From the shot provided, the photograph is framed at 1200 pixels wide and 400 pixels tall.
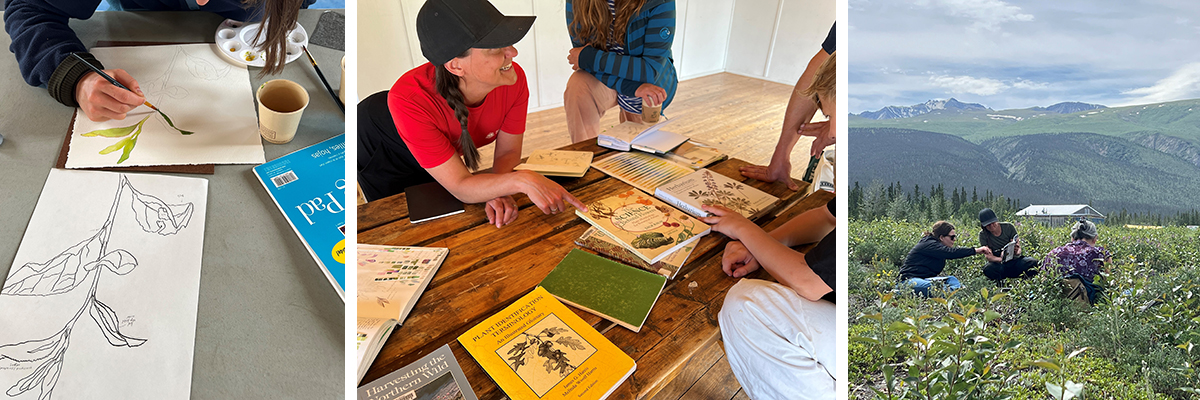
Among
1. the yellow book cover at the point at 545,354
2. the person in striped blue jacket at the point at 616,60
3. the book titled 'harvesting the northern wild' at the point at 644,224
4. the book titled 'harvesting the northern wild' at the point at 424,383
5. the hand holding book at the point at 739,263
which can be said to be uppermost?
the person in striped blue jacket at the point at 616,60

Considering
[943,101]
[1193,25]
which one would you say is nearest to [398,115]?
[943,101]

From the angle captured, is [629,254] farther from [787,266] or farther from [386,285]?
[386,285]

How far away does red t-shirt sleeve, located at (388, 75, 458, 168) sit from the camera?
29.9 inches

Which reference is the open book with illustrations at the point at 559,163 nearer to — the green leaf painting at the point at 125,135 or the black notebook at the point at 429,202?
the black notebook at the point at 429,202

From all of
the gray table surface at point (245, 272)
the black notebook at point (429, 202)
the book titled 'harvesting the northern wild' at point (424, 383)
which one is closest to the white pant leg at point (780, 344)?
the book titled 'harvesting the northern wild' at point (424, 383)

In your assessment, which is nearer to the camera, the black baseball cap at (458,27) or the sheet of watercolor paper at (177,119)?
the black baseball cap at (458,27)

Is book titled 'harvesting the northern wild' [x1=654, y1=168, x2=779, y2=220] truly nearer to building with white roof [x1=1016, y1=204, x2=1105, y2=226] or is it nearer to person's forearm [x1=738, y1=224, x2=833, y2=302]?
person's forearm [x1=738, y1=224, x2=833, y2=302]

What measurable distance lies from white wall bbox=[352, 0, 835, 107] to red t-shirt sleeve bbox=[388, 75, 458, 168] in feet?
0.13

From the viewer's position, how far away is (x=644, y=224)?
2.59 ft

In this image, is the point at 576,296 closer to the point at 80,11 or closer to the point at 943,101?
the point at 943,101

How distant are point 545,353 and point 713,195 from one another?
1.23 feet

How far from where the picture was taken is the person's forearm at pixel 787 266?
704mm

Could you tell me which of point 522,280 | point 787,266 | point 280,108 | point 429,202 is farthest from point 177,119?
point 787,266

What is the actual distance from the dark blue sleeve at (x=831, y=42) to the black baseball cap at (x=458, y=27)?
440 millimetres
